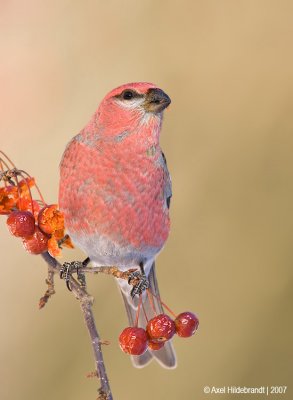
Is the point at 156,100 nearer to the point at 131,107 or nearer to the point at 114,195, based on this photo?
the point at 131,107

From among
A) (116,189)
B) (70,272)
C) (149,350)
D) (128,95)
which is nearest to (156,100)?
(128,95)

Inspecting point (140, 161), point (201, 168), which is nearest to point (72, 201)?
point (140, 161)

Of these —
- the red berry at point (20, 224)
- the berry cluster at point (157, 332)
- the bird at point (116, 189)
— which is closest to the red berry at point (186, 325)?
the berry cluster at point (157, 332)

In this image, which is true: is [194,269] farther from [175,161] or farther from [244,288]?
[175,161]

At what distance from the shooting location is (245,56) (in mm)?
1727

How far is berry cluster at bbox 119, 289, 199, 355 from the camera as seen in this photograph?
2.81 ft

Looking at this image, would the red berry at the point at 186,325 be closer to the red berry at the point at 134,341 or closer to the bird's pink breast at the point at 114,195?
the red berry at the point at 134,341

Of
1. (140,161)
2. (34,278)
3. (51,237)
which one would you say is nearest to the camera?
A: (51,237)

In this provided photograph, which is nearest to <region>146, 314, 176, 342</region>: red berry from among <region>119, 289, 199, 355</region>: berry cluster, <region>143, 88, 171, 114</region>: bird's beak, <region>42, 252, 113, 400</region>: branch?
<region>119, 289, 199, 355</region>: berry cluster

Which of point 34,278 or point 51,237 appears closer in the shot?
point 51,237

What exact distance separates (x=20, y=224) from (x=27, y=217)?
2cm

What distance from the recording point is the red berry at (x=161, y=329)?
2.82ft

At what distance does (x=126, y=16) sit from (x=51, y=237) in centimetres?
90

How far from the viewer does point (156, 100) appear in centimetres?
92
